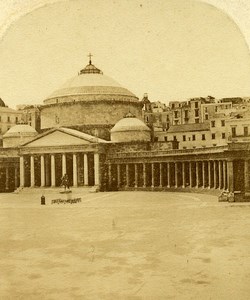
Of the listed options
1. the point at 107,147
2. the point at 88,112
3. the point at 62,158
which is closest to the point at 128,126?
the point at 107,147

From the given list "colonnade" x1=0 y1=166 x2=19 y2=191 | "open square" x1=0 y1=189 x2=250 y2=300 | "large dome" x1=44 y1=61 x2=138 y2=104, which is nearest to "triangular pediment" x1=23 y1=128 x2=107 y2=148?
"colonnade" x1=0 y1=166 x2=19 y2=191

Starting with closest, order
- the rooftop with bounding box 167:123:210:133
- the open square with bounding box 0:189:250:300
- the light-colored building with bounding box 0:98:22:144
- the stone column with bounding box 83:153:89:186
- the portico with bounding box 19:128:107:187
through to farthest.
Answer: the open square with bounding box 0:189:250:300
the stone column with bounding box 83:153:89:186
the portico with bounding box 19:128:107:187
the rooftop with bounding box 167:123:210:133
the light-colored building with bounding box 0:98:22:144

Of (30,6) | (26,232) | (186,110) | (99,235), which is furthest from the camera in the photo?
(186,110)

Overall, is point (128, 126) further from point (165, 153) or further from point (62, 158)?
point (165, 153)

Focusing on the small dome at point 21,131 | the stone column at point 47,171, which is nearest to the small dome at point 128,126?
the stone column at point 47,171

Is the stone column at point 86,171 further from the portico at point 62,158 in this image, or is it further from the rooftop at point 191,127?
the rooftop at point 191,127

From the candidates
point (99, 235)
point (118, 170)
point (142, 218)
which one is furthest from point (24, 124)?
point (99, 235)

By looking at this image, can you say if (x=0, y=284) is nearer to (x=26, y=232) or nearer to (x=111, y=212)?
(x=26, y=232)

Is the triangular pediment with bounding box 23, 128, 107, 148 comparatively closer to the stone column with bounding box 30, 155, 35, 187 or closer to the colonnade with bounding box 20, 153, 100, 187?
the colonnade with bounding box 20, 153, 100, 187
